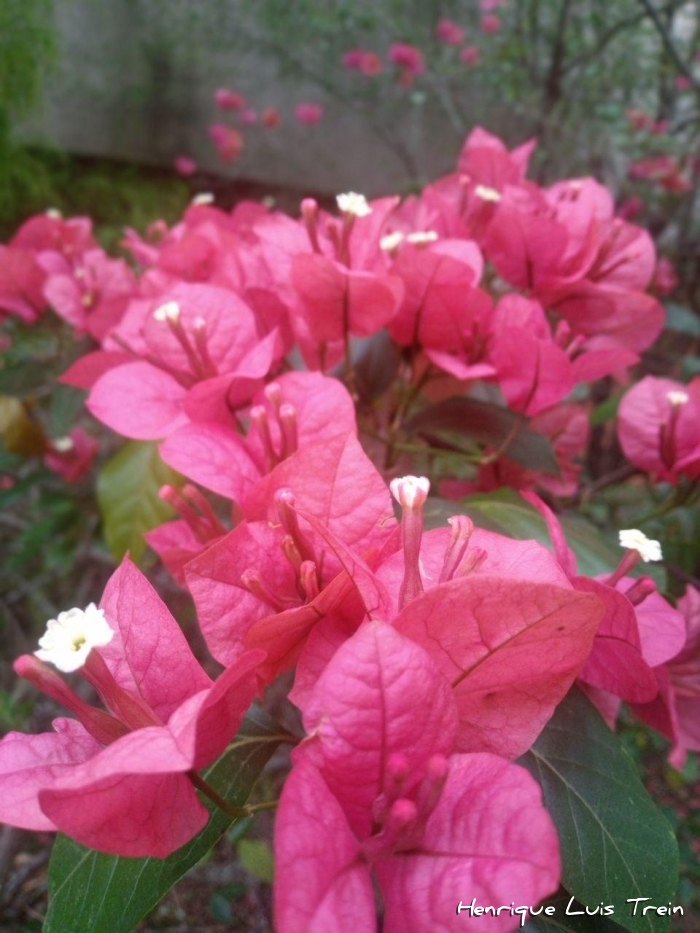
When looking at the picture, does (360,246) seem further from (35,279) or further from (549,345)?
(35,279)

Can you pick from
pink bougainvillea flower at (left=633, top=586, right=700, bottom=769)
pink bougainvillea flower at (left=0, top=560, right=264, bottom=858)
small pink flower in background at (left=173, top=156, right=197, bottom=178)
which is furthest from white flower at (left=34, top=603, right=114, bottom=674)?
small pink flower in background at (left=173, top=156, right=197, bottom=178)

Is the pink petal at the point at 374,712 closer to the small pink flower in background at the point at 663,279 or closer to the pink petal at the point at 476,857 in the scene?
the pink petal at the point at 476,857

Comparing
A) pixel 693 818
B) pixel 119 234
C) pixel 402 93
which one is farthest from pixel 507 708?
pixel 402 93

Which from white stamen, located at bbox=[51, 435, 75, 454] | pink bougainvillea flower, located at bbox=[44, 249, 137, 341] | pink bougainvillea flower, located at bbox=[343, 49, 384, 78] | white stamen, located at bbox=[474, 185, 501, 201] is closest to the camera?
white stamen, located at bbox=[474, 185, 501, 201]

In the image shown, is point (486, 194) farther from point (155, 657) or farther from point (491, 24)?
point (491, 24)

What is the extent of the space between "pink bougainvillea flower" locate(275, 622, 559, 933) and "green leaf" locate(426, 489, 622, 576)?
190mm

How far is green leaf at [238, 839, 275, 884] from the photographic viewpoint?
2.89 ft

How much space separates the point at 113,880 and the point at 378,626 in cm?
21

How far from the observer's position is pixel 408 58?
8.34 feet

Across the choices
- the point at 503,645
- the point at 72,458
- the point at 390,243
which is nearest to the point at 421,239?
the point at 390,243

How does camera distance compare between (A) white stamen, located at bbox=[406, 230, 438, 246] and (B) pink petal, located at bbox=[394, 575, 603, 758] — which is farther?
(A) white stamen, located at bbox=[406, 230, 438, 246]

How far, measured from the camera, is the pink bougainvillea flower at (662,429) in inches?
23.8

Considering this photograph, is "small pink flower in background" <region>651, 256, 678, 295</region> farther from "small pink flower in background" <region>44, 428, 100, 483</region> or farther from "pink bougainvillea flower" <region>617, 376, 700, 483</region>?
"small pink flower in background" <region>44, 428, 100, 483</region>

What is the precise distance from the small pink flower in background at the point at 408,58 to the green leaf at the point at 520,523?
2.43m
